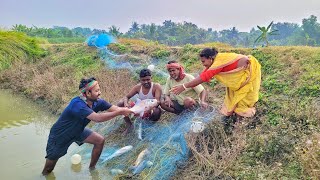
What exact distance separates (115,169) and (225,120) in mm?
1901

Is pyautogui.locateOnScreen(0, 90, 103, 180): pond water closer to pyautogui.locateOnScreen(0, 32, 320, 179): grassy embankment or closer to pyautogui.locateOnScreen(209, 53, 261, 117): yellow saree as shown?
pyautogui.locateOnScreen(0, 32, 320, 179): grassy embankment

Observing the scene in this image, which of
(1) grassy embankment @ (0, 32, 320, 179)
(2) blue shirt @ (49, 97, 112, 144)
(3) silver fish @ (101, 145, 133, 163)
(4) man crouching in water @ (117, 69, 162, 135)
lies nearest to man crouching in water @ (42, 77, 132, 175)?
(2) blue shirt @ (49, 97, 112, 144)

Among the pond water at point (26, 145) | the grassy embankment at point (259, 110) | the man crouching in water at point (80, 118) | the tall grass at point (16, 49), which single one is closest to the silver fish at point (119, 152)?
the pond water at point (26, 145)

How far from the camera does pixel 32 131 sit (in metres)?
7.46

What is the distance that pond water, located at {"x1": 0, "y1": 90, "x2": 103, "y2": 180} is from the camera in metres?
5.27

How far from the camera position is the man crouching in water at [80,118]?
175 inches

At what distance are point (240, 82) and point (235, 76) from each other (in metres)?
0.12

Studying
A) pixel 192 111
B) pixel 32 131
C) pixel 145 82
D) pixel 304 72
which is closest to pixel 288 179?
pixel 192 111

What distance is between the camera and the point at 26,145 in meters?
6.51

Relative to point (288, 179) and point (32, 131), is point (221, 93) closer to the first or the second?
point (288, 179)

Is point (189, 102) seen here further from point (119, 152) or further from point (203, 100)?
point (119, 152)

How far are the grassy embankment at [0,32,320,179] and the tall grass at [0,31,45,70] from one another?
7.09ft

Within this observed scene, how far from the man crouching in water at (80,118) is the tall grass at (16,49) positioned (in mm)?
10037

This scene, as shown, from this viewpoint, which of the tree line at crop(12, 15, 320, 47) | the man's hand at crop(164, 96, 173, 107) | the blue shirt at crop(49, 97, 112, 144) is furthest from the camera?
the tree line at crop(12, 15, 320, 47)
